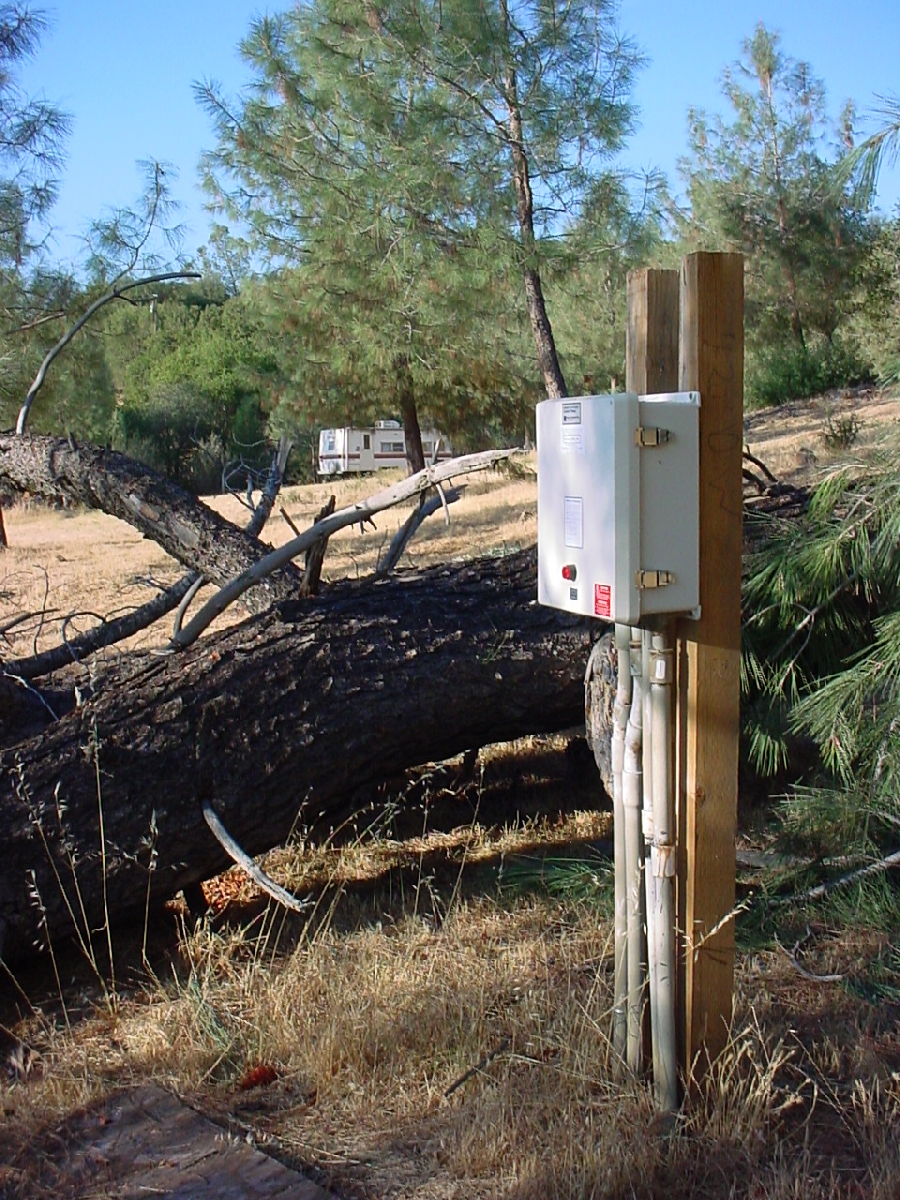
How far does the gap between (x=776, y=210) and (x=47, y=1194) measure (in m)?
23.8

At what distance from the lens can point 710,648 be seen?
8.68ft

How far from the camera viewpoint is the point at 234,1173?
2.64 meters

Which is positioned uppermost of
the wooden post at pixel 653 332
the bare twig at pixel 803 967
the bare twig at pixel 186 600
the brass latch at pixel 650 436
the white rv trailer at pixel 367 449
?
the white rv trailer at pixel 367 449

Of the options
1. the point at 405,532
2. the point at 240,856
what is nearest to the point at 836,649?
the point at 405,532

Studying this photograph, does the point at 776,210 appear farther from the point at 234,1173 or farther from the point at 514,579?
the point at 234,1173

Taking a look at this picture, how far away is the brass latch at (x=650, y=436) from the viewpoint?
251 centimetres

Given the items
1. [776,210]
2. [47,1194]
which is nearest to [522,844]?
[47,1194]

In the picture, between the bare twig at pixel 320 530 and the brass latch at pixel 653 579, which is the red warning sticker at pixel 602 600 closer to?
the brass latch at pixel 653 579

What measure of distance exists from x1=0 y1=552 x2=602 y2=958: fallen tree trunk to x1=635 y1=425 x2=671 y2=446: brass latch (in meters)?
1.85

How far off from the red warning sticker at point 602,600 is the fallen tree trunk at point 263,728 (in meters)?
1.65

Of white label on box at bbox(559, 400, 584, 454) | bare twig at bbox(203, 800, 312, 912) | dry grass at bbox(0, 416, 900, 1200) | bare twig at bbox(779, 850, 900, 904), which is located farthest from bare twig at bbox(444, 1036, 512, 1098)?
white label on box at bbox(559, 400, 584, 454)

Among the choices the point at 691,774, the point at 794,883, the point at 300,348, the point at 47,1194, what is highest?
the point at 300,348

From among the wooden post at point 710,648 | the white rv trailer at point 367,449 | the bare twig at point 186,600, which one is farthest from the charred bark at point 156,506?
the white rv trailer at point 367,449

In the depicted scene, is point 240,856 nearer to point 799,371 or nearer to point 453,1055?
point 453,1055
